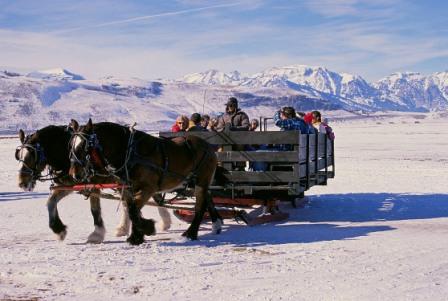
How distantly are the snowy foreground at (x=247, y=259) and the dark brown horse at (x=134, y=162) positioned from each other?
0.59 meters

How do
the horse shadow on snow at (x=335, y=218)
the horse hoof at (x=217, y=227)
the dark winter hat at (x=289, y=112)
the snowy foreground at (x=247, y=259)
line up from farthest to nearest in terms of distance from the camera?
the dark winter hat at (x=289, y=112), the horse hoof at (x=217, y=227), the horse shadow on snow at (x=335, y=218), the snowy foreground at (x=247, y=259)

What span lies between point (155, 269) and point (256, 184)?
440 cm

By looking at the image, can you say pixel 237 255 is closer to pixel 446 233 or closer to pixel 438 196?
pixel 446 233

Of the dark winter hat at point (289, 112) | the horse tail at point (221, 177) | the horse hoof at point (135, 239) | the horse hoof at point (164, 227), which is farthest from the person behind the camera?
the dark winter hat at point (289, 112)

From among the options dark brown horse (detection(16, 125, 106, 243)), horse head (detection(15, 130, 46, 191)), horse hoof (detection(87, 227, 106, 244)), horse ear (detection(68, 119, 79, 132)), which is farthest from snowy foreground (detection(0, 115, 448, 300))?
horse ear (detection(68, 119, 79, 132))

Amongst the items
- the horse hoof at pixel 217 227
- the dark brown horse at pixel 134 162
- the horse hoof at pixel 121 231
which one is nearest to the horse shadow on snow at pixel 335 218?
the horse hoof at pixel 217 227

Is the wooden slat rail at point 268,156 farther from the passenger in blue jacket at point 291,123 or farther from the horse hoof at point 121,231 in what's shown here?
the horse hoof at point 121,231

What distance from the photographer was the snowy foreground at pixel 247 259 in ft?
21.8

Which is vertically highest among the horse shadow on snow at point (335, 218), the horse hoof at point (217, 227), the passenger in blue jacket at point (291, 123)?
the passenger in blue jacket at point (291, 123)

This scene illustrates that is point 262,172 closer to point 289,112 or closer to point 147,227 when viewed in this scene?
point 289,112

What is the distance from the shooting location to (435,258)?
842 cm

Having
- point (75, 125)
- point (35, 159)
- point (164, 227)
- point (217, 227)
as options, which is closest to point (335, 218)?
point (217, 227)

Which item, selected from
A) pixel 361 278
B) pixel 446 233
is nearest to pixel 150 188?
pixel 361 278

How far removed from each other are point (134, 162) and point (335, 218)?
16.3 feet
